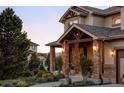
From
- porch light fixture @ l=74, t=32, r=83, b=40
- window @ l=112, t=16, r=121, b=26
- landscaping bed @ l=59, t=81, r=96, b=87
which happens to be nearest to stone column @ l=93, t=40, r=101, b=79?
landscaping bed @ l=59, t=81, r=96, b=87

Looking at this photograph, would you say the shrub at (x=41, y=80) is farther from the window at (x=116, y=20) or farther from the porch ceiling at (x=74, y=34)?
the window at (x=116, y=20)

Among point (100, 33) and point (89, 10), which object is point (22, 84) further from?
point (89, 10)

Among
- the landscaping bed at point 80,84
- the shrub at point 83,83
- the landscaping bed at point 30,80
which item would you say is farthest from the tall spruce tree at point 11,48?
the shrub at point 83,83

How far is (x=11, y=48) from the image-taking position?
20125 mm

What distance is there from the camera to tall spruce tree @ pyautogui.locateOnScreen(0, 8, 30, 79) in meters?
20.1

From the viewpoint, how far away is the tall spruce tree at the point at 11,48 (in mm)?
20125

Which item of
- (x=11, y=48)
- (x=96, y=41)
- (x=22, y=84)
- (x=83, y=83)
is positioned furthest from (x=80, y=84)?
(x=11, y=48)

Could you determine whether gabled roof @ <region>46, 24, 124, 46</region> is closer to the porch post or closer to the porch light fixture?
the porch post

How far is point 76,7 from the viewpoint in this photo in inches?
905

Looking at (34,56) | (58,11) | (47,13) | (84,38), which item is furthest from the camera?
(34,56)
